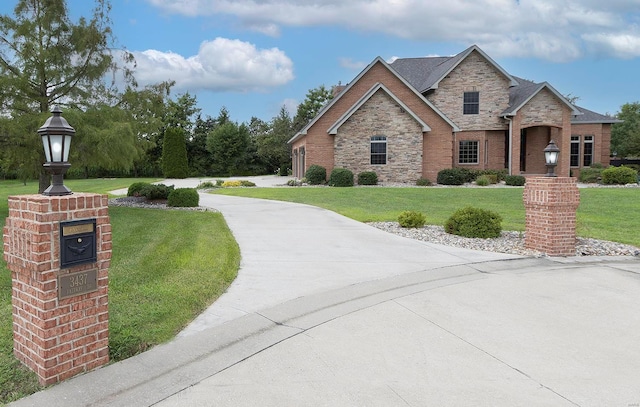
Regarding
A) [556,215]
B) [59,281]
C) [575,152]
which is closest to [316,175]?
[575,152]

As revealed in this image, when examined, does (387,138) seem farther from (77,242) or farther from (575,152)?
(77,242)

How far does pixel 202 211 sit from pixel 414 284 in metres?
9.14

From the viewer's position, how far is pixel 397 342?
4.30 metres

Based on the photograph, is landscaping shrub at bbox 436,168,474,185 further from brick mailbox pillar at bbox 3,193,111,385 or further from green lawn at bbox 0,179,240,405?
brick mailbox pillar at bbox 3,193,111,385

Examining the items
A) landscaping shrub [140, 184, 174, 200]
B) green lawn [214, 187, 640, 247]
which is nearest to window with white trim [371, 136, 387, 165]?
green lawn [214, 187, 640, 247]

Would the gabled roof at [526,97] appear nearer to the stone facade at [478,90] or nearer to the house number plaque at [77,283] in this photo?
the stone facade at [478,90]

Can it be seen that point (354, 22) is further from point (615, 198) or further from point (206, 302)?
point (206, 302)

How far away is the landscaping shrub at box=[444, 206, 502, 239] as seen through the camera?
9875mm

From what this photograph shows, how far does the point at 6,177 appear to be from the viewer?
43500 millimetres

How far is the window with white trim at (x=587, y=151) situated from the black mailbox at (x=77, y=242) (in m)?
33.1

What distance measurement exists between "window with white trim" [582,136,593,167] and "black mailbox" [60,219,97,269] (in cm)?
3308

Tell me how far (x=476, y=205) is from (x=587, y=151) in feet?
62.2

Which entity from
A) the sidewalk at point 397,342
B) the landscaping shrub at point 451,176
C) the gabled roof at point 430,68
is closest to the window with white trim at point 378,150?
the landscaping shrub at point 451,176

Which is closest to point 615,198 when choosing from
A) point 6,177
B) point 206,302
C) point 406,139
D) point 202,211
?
point 406,139
